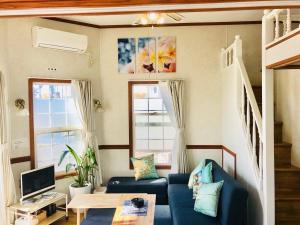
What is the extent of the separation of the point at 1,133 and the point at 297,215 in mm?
3970

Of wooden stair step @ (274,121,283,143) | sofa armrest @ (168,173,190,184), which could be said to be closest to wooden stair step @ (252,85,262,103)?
wooden stair step @ (274,121,283,143)

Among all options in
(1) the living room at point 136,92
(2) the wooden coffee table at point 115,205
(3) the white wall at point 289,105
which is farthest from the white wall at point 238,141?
(2) the wooden coffee table at point 115,205

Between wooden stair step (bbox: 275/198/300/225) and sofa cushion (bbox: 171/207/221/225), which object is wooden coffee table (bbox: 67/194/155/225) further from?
wooden stair step (bbox: 275/198/300/225)

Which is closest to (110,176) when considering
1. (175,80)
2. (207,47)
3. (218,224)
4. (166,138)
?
(166,138)

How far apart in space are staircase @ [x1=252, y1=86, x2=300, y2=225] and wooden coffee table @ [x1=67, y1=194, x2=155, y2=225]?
154 centimetres

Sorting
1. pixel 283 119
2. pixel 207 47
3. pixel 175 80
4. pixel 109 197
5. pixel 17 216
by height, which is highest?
pixel 207 47

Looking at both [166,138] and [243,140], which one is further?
[166,138]

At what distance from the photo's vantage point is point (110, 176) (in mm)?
5574

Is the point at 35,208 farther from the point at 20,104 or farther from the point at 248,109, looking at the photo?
the point at 248,109

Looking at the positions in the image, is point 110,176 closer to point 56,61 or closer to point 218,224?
point 56,61

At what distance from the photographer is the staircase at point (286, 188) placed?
Answer: 11.1 feet

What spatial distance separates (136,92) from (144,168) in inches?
56.9

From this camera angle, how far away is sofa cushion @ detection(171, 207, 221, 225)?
11.1 feet

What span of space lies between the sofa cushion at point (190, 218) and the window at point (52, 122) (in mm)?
2359
